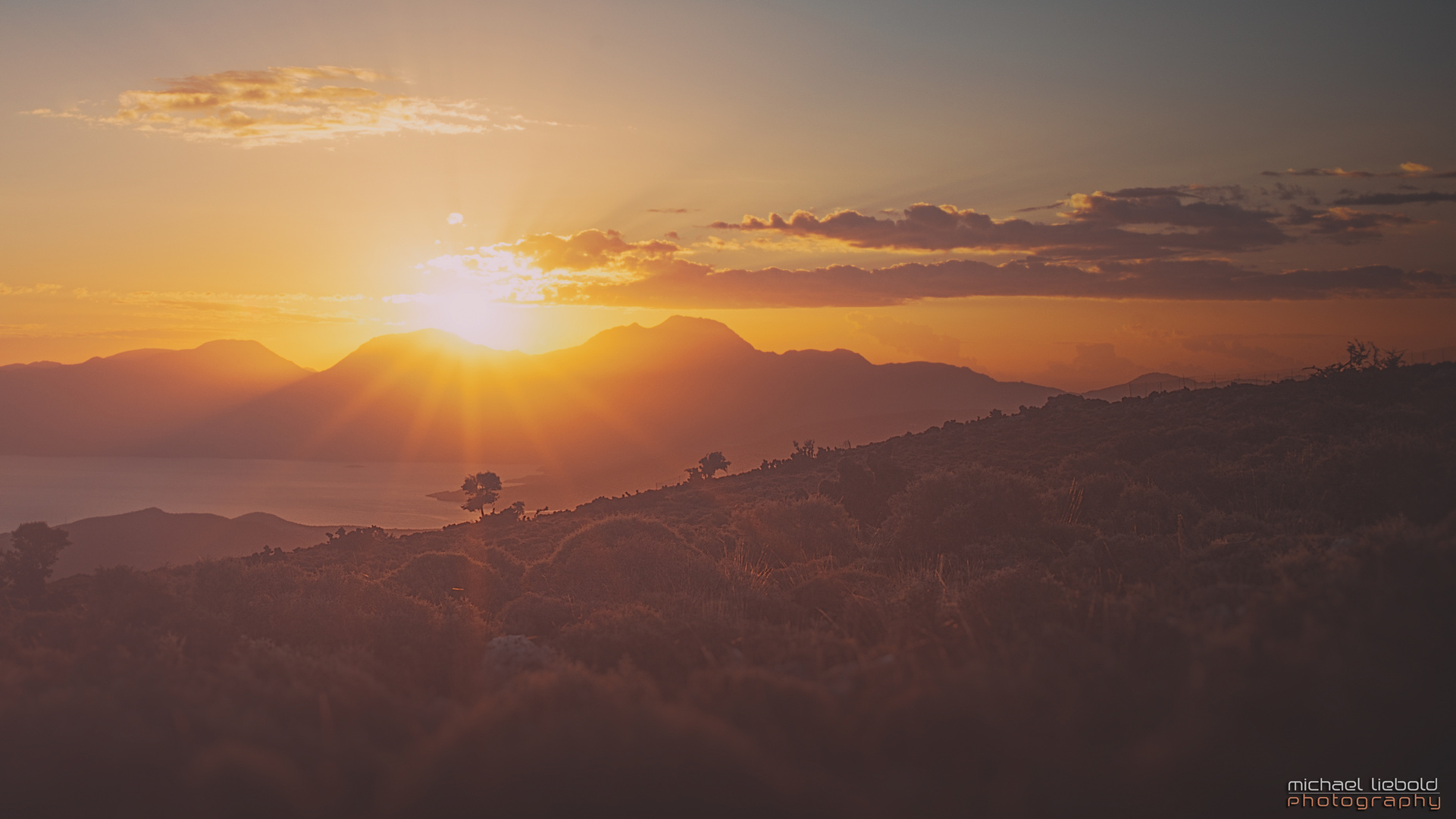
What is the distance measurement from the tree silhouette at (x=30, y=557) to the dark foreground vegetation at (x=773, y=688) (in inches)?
180

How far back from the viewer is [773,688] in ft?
15.7

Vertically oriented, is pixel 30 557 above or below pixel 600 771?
below

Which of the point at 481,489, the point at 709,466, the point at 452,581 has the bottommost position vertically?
the point at 481,489

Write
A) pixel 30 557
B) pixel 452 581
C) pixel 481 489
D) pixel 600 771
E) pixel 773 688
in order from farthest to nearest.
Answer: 1. pixel 481 489
2. pixel 30 557
3. pixel 452 581
4. pixel 773 688
5. pixel 600 771

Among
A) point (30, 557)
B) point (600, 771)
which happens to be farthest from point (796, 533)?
point (30, 557)

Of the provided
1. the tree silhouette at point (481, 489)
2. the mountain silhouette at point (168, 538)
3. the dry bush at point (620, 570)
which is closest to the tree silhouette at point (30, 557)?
the dry bush at point (620, 570)

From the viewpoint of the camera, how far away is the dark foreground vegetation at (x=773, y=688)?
404 cm

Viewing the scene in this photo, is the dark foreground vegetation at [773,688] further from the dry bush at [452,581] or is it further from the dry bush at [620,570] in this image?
the dry bush at [620,570]

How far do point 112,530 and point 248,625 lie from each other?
397 feet

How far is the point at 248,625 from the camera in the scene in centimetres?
808

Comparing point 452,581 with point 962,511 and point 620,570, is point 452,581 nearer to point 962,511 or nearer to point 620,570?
point 620,570

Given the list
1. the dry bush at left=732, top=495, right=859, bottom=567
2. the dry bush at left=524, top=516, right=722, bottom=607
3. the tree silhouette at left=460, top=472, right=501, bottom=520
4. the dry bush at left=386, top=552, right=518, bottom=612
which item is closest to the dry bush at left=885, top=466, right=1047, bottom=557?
the dry bush at left=732, top=495, right=859, bottom=567

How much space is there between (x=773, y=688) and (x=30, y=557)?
1586cm

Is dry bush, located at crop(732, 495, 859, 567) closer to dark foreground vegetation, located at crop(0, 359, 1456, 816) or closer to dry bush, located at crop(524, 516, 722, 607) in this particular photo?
dry bush, located at crop(524, 516, 722, 607)
